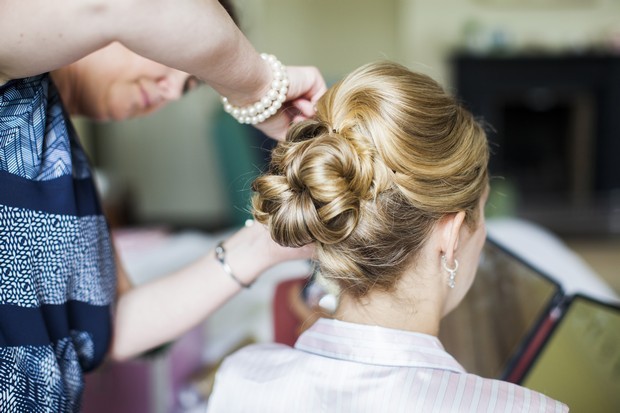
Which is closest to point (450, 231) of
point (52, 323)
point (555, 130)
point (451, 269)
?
point (451, 269)

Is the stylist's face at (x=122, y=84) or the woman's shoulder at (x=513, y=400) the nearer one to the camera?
the woman's shoulder at (x=513, y=400)

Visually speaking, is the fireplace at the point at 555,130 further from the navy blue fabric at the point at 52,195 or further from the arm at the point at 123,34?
the arm at the point at 123,34

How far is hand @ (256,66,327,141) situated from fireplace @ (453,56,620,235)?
143 inches

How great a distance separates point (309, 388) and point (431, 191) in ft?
0.94

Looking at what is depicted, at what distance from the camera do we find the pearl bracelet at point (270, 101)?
33.7 inches

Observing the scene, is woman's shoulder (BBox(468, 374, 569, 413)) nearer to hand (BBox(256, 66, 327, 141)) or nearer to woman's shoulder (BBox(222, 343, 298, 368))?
woman's shoulder (BBox(222, 343, 298, 368))

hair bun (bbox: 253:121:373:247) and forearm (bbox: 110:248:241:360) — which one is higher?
hair bun (bbox: 253:121:373:247)

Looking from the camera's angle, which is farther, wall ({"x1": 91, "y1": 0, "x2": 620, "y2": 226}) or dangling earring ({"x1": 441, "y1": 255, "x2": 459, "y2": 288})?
wall ({"x1": 91, "y1": 0, "x2": 620, "y2": 226})

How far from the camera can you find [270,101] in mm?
869

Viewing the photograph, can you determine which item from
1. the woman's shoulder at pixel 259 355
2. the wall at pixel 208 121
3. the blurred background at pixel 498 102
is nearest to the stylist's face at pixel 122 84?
the woman's shoulder at pixel 259 355

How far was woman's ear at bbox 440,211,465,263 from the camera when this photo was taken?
857 millimetres

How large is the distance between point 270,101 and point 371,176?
0.58 feet

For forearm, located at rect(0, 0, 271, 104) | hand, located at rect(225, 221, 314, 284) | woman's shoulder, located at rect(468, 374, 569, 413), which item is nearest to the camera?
forearm, located at rect(0, 0, 271, 104)

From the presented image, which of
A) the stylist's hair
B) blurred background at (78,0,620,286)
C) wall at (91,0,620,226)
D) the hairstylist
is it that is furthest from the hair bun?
wall at (91,0,620,226)
